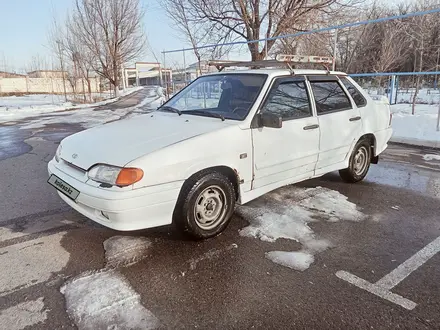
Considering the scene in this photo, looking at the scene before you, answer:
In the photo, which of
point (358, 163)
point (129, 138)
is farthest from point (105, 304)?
point (358, 163)

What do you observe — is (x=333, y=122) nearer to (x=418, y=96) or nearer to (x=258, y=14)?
(x=258, y=14)

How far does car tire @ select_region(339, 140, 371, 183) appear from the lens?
483 centimetres

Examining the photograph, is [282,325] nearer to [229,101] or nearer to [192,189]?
[192,189]

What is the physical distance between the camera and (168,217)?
2.99m

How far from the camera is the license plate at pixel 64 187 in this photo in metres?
3.01

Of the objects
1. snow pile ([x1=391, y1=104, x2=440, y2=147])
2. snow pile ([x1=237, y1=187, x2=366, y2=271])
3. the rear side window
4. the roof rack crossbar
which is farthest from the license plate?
snow pile ([x1=391, y1=104, x2=440, y2=147])

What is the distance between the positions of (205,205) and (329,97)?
93.5 inches

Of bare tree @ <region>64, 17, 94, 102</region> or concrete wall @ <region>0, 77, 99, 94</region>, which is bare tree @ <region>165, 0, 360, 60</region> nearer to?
bare tree @ <region>64, 17, 94, 102</region>

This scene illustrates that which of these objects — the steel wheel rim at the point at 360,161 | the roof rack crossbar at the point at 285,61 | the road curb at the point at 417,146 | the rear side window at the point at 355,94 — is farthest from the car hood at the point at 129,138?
the road curb at the point at 417,146

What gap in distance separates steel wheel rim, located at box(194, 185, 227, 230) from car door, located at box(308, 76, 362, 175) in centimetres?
162

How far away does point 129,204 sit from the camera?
108 inches

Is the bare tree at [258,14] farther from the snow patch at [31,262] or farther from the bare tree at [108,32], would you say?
the bare tree at [108,32]

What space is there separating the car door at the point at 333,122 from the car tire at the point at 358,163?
24cm

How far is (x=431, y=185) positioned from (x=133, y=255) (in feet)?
14.8
